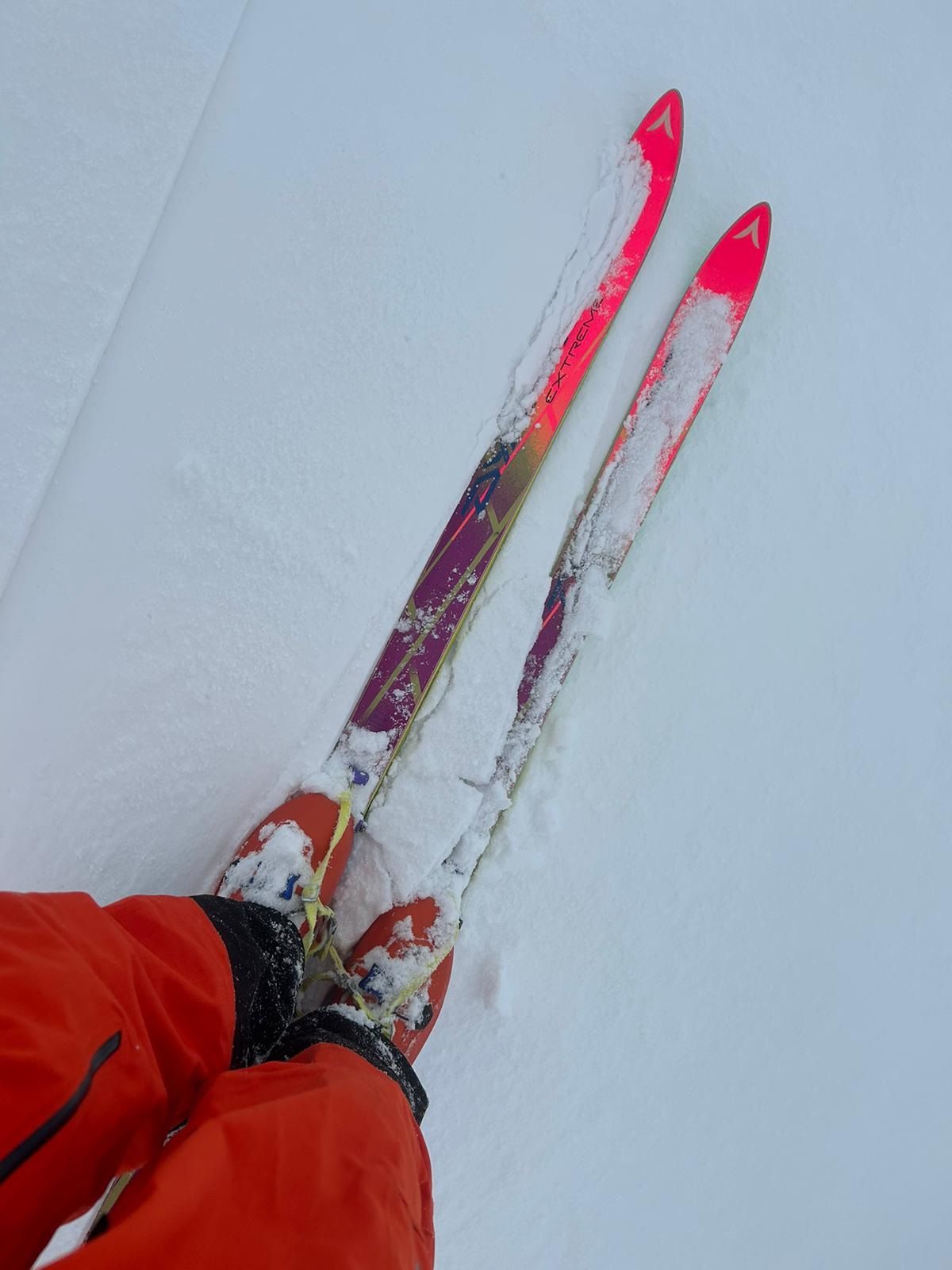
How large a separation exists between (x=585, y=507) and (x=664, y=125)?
70 cm

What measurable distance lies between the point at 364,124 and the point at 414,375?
1.46 feet

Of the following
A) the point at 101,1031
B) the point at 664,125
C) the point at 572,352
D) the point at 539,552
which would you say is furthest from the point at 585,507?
the point at 101,1031

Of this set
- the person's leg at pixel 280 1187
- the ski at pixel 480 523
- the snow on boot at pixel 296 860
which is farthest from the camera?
the ski at pixel 480 523

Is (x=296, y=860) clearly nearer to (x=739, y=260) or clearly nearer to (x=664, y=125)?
(x=739, y=260)

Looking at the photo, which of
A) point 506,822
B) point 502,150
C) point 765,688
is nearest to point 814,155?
point 502,150

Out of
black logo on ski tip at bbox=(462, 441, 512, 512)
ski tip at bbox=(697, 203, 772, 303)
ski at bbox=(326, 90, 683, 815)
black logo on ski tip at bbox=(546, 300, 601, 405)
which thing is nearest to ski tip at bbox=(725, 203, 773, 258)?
ski tip at bbox=(697, 203, 772, 303)

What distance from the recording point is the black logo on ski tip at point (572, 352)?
4.34ft

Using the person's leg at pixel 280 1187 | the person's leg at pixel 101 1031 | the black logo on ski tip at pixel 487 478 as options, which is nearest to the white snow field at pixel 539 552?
the black logo on ski tip at pixel 487 478

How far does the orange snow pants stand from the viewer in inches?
24.1

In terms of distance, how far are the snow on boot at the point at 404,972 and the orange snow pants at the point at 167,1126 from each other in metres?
0.31

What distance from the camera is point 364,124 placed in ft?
4.23

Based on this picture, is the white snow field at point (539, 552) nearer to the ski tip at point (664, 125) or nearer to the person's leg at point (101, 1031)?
the ski tip at point (664, 125)

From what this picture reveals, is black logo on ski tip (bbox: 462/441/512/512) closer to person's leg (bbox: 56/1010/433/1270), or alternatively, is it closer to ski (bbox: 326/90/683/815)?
ski (bbox: 326/90/683/815)

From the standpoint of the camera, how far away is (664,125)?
133 centimetres
